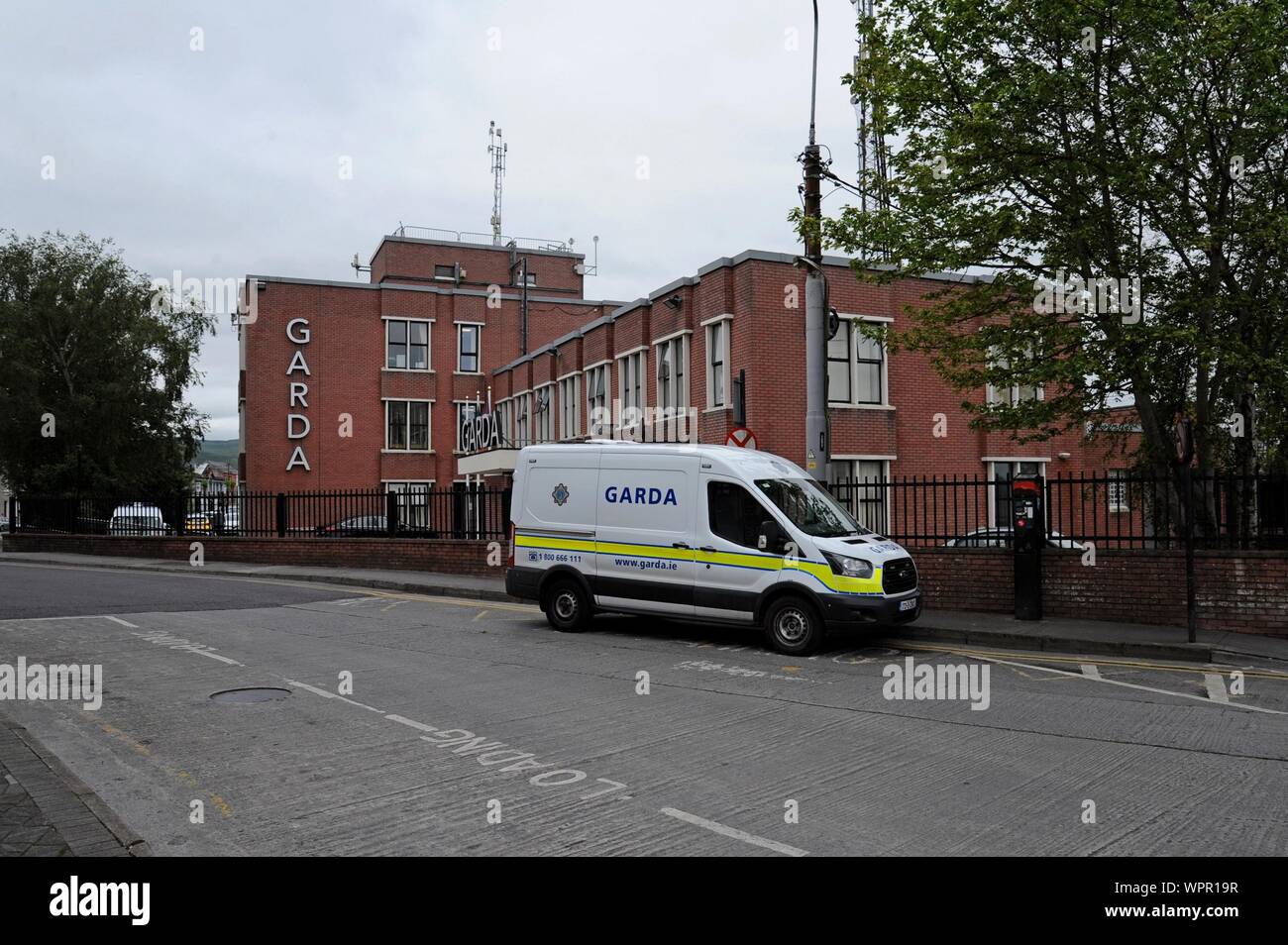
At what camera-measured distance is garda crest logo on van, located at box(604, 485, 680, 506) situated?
12.4 meters

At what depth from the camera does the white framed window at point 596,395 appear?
31766mm

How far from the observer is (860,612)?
36.4 ft

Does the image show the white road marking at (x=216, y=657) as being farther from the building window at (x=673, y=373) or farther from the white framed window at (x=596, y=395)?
the white framed window at (x=596, y=395)

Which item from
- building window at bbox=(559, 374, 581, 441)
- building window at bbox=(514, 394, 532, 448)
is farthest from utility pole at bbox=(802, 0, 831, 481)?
building window at bbox=(514, 394, 532, 448)

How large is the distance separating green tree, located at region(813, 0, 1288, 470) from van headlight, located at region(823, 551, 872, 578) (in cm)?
453

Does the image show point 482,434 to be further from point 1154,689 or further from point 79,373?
point 1154,689

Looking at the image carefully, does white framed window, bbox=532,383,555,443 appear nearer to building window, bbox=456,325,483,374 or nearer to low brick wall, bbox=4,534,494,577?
building window, bbox=456,325,483,374

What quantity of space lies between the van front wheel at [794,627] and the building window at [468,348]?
36.2 meters

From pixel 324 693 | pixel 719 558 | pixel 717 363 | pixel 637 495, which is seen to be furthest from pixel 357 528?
pixel 324 693

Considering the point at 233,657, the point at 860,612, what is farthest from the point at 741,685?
the point at 233,657

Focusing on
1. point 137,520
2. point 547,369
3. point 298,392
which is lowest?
point 137,520

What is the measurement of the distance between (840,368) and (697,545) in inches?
562

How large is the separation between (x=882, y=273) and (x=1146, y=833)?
11.2m

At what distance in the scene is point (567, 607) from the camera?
13344 mm
